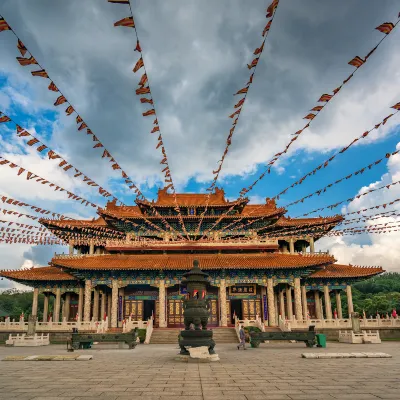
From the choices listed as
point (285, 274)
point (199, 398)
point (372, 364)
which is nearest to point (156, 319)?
point (285, 274)

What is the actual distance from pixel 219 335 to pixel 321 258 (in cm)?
1116

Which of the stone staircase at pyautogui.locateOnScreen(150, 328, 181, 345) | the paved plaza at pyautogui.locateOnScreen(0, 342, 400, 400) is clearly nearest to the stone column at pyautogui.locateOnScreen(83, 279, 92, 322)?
the stone staircase at pyautogui.locateOnScreen(150, 328, 181, 345)

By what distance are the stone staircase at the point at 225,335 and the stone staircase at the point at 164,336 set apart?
276 centimetres

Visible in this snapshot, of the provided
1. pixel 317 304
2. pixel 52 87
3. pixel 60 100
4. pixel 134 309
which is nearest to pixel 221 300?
pixel 134 309

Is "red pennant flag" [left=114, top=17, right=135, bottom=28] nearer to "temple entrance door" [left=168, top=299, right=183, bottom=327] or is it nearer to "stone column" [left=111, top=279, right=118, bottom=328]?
"stone column" [left=111, top=279, right=118, bottom=328]

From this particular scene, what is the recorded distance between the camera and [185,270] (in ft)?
92.2

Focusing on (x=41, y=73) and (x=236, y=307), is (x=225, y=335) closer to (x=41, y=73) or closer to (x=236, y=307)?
(x=236, y=307)

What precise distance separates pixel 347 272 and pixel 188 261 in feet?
46.1

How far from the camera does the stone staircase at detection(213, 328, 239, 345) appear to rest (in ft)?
77.5

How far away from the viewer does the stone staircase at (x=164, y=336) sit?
936 inches

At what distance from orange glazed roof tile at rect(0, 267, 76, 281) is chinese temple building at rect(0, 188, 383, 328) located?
80 mm

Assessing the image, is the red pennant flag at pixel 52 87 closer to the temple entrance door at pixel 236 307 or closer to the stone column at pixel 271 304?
the stone column at pixel 271 304

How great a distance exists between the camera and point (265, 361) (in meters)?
13.4

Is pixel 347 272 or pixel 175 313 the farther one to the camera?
pixel 347 272
